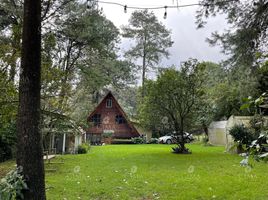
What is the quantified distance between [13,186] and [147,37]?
→ 3019 cm

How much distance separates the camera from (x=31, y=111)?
3.84 metres

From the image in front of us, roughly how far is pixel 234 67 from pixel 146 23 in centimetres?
2421

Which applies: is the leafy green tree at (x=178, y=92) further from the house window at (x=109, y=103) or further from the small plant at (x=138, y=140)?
the house window at (x=109, y=103)

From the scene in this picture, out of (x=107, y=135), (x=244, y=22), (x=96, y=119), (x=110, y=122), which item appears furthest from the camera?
(x=96, y=119)

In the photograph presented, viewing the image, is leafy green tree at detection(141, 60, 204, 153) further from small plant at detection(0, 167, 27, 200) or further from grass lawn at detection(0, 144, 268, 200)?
small plant at detection(0, 167, 27, 200)

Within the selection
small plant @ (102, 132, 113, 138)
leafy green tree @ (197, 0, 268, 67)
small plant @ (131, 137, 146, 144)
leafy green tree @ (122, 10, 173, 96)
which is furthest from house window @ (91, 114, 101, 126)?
leafy green tree @ (197, 0, 268, 67)

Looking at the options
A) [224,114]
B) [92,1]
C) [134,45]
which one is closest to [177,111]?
[224,114]

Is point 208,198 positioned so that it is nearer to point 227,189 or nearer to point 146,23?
point 227,189

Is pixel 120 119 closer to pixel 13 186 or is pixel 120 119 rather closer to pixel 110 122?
pixel 110 122

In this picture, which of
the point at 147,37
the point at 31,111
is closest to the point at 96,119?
the point at 147,37

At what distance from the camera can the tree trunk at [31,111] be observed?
3.80 metres

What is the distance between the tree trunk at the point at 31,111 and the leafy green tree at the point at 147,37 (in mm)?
28537

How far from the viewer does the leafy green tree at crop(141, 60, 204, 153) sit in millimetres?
16375

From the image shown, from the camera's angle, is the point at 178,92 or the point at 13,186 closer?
the point at 13,186
